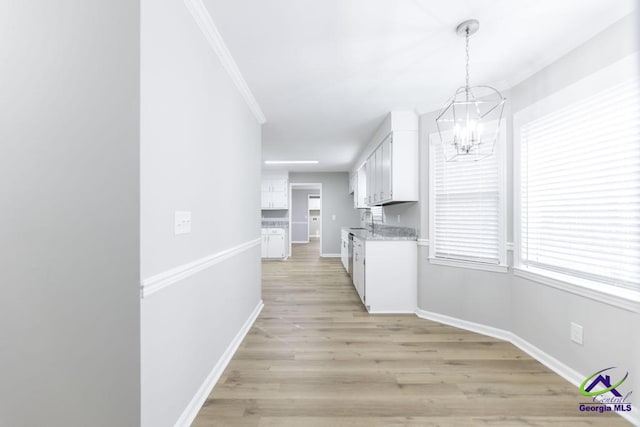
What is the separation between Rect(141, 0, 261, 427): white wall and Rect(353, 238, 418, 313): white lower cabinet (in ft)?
5.49

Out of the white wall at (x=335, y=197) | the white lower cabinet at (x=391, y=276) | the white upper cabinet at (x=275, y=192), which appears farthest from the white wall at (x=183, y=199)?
the white wall at (x=335, y=197)

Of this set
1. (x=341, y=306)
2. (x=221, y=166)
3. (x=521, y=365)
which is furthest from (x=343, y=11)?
(x=341, y=306)

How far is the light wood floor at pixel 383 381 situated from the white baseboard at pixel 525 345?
→ 0.20ft

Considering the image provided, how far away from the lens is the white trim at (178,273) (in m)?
1.24

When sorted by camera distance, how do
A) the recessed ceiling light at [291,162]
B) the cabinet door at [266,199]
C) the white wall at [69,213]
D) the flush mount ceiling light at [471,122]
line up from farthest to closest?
the cabinet door at [266,199] → the recessed ceiling light at [291,162] → the flush mount ceiling light at [471,122] → the white wall at [69,213]

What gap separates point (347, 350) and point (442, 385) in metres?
0.82

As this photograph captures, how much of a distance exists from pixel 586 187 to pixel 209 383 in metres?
2.94

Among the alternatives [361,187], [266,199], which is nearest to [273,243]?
[266,199]

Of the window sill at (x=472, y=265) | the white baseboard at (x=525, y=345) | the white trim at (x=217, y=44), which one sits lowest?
the white baseboard at (x=525, y=345)

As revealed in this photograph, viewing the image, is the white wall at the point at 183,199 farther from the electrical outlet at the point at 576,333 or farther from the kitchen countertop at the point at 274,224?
the kitchen countertop at the point at 274,224

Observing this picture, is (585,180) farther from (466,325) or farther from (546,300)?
(466,325)

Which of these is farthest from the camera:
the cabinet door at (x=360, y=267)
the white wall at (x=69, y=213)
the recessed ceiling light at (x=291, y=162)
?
the recessed ceiling light at (x=291, y=162)

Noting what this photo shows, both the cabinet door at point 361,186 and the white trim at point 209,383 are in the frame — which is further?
the cabinet door at point 361,186

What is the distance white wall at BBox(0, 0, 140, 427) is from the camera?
1.21 m
